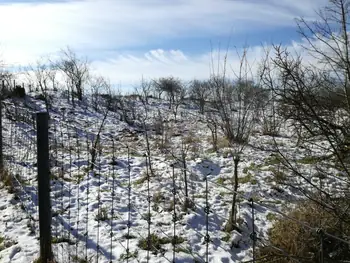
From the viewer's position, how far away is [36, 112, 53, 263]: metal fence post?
9.45ft

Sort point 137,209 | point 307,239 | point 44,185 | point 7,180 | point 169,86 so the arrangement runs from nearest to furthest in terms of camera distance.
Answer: point 44,185
point 307,239
point 137,209
point 7,180
point 169,86

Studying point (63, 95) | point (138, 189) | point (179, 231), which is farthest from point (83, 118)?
point (179, 231)

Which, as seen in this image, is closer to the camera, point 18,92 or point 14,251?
point 14,251

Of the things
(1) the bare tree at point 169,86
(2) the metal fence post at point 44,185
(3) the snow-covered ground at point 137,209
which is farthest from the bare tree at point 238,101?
(1) the bare tree at point 169,86

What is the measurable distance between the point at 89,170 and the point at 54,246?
10.3ft

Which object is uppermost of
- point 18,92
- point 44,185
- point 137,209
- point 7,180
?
point 18,92

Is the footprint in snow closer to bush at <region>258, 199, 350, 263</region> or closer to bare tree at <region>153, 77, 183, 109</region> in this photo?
bush at <region>258, 199, 350, 263</region>

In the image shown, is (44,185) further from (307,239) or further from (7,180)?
(307,239)

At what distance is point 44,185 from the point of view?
9.69 feet

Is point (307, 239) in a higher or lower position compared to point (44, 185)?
lower

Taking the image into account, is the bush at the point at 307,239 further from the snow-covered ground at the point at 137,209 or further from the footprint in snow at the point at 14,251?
the footprint in snow at the point at 14,251

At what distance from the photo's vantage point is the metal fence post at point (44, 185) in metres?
2.88

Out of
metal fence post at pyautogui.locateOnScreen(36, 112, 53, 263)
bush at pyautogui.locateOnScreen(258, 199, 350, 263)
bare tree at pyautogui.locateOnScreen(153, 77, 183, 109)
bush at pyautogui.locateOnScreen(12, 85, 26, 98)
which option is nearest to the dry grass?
metal fence post at pyautogui.locateOnScreen(36, 112, 53, 263)

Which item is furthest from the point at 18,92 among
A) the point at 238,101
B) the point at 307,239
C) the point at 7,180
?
the point at 307,239
